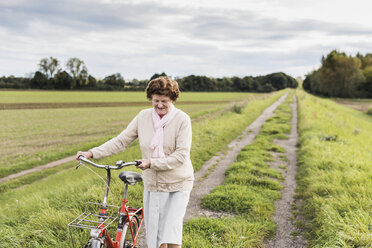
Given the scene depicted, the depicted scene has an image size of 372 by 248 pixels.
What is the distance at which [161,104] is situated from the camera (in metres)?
2.89

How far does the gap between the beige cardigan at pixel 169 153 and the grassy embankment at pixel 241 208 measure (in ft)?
4.82

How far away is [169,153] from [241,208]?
3.04m

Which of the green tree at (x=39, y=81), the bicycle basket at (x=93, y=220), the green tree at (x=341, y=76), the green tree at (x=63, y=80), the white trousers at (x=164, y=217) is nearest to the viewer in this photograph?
the bicycle basket at (x=93, y=220)

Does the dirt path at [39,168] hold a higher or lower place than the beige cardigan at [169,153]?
lower

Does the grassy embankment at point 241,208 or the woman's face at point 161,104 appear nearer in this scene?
the woman's face at point 161,104

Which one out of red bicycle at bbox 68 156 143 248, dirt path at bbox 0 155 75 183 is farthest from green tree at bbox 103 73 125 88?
red bicycle at bbox 68 156 143 248

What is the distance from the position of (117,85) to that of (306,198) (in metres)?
76.1

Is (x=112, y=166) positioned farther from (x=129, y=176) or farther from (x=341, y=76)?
(x=341, y=76)

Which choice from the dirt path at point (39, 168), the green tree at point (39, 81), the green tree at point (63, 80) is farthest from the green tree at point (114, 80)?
the dirt path at point (39, 168)

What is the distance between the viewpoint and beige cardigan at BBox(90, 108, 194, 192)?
2.86m

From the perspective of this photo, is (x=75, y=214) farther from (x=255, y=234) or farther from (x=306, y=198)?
(x=306, y=198)

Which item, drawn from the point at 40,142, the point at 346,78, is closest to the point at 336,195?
the point at 40,142

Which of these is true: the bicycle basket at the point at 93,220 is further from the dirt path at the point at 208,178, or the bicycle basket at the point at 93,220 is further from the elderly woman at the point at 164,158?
the dirt path at the point at 208,178

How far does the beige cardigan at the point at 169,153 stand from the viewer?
2.86 metres
